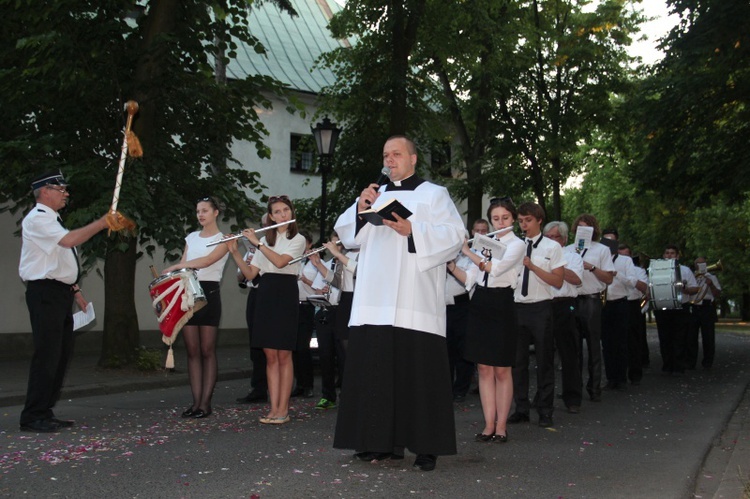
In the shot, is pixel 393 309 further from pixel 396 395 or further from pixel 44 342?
pixel 44 342

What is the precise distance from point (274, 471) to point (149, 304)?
16836mm

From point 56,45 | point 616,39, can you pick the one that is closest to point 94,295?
point 56,45

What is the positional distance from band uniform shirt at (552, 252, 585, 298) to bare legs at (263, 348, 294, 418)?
310cm

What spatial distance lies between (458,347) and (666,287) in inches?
221

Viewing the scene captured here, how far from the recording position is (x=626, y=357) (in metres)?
13.9

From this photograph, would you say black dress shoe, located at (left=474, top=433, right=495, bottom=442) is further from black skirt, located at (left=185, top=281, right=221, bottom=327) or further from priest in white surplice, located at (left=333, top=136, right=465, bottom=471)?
black skirt, located at (left=185, top=281, right=221, bottom=327)

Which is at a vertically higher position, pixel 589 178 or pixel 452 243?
pixel 589 178

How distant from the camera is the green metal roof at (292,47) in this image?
35.4m

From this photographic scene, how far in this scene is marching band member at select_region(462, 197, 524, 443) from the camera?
8500mm

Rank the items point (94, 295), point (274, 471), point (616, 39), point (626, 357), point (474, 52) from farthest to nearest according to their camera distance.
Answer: point (616, 39), point (474, 52), point (94, 295), point (626, 357), point (274, 471)

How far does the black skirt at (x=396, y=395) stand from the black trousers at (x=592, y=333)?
5672 mm

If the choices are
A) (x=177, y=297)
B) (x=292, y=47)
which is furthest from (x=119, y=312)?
(x=292, y=47)

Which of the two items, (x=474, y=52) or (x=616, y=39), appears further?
(x=616, y=39)

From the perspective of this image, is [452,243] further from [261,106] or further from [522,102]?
[522,102]
